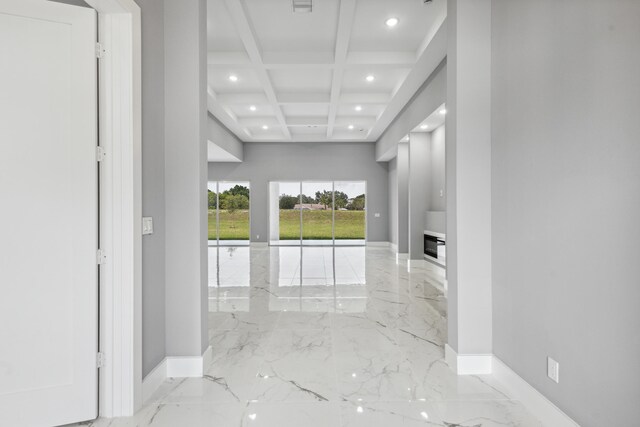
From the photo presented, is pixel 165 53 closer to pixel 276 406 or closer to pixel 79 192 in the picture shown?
pixel 79 192

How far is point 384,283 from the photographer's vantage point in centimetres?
586

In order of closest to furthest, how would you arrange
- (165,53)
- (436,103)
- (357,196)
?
(165,53) < (436,103) < (357,196)

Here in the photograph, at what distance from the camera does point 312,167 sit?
36.4 ft

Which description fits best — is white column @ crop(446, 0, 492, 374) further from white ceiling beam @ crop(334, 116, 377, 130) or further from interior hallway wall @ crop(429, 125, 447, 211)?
white ceiling beam @ crop(334, 116, 377, 130)

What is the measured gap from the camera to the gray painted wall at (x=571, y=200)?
58.5 inches

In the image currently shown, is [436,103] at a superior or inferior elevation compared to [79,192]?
superior

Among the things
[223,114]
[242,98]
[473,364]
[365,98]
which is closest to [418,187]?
[365,98]

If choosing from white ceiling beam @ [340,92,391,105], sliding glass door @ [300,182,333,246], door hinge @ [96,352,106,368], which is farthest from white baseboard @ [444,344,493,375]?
sliding glass door @ [300,182,333,246]

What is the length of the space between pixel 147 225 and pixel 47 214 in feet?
1.78

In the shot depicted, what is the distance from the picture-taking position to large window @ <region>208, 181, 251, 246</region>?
37.4 feet

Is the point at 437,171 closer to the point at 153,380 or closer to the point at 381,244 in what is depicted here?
the point at 381,244

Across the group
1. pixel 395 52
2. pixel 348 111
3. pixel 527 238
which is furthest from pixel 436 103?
pixel 527 238

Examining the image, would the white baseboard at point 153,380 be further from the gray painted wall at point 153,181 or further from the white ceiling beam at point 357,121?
the white ceiling beam at point 357,121

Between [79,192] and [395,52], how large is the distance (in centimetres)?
462
